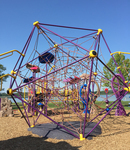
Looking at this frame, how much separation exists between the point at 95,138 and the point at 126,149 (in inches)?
51.7

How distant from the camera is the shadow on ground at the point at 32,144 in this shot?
4.81m

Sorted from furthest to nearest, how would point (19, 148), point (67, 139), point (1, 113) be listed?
point (1, 113) < point (67, 139) < point (19, 148)

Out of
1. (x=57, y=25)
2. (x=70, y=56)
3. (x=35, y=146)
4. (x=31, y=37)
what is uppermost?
(x=57, y=25)

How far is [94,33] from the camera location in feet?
23.1

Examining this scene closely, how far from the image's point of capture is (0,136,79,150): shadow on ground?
15.8ft

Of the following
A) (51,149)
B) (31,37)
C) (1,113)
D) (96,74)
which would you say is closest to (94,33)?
(96,74)

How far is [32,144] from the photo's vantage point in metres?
5.19

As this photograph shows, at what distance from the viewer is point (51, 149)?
468 centimetres

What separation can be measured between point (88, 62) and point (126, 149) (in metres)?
3.80

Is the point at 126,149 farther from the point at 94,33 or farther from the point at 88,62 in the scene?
the point at 94,33

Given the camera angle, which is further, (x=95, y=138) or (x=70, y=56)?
(x=70, y=56)

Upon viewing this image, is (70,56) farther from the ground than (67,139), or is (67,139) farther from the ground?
(70,56)

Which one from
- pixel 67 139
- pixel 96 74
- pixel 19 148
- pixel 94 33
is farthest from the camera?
pixel 96 74

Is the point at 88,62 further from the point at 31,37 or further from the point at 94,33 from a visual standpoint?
the point at 31,37
